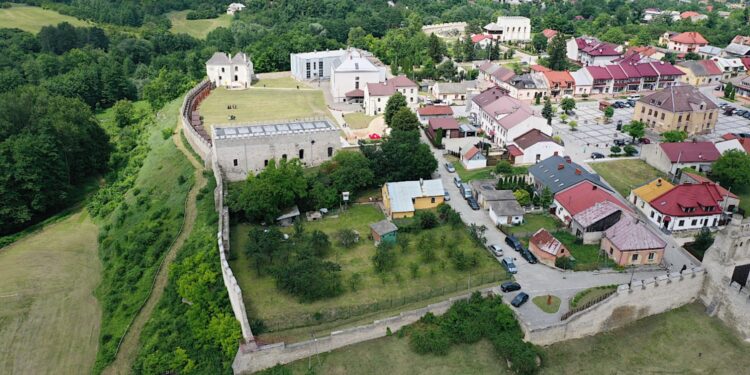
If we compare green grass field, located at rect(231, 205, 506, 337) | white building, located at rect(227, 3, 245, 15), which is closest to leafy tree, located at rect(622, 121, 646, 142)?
green grass field, located at rect(231, 205, 506, 337)

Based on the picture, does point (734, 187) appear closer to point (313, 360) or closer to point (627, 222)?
point (627, 222)

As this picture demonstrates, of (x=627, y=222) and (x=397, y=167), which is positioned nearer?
(x=627, y=222)

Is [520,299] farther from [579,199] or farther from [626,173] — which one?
[626,173]

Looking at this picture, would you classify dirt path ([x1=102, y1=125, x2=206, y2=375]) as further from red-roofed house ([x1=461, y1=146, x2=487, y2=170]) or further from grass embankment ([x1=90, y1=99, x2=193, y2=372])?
red-roofed house ([x1=461, y1=146, x2=487, y2=170])

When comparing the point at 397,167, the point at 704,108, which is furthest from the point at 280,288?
the point at 704,108

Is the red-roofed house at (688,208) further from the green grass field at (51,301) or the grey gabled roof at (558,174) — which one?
the green grass field at (51,301)
